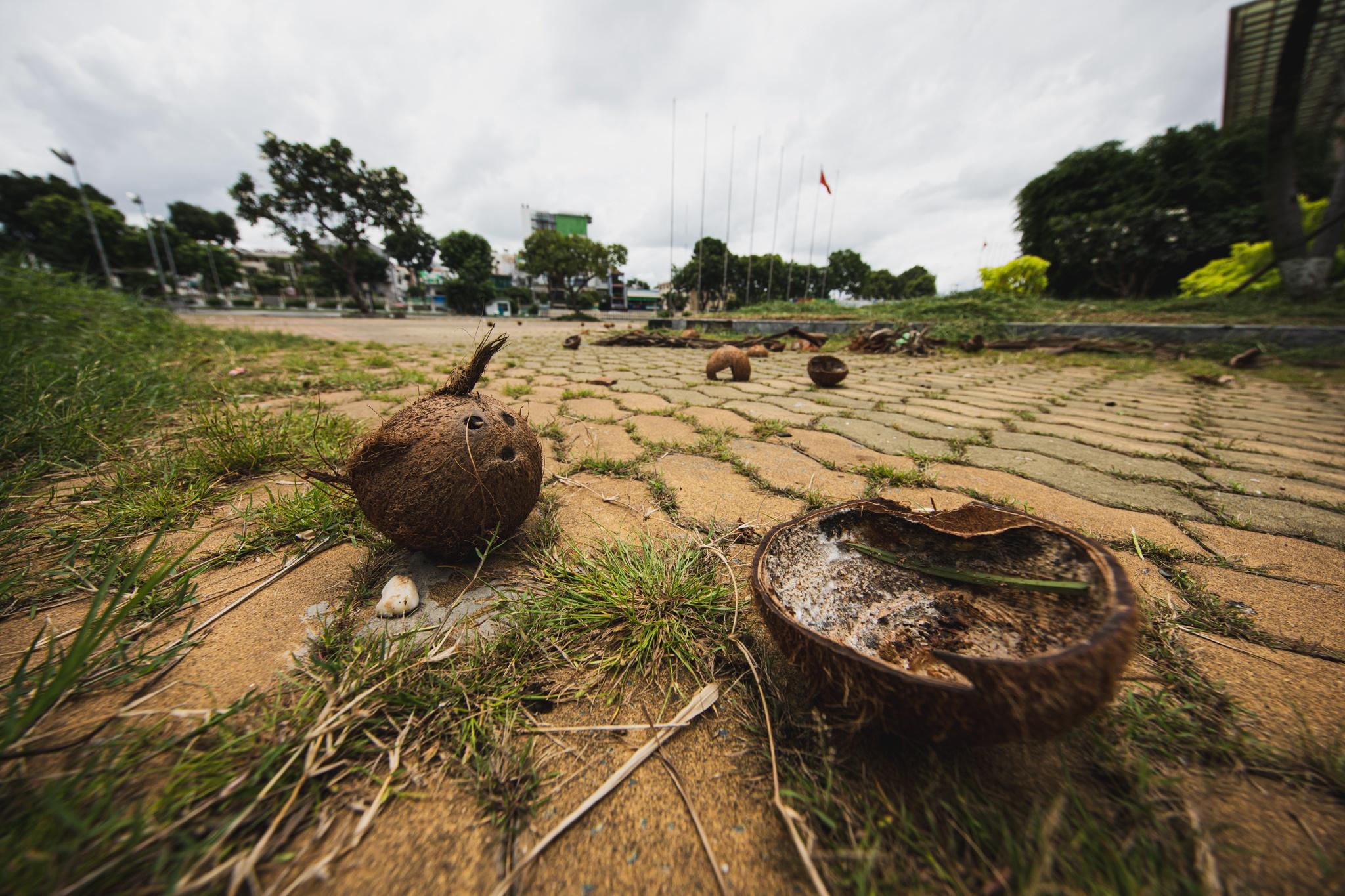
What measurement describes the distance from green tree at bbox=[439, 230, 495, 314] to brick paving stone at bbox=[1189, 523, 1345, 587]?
40914 millimetres

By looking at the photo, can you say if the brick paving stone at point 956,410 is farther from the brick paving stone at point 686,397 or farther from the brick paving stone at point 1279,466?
the brick paving stone at point 686,397

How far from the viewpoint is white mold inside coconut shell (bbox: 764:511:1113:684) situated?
84 centimetres

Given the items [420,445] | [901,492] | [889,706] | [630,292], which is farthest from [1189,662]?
[630,292]

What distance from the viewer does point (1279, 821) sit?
617 mm

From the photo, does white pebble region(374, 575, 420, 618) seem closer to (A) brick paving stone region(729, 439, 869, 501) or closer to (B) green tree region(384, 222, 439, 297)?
(A) brick paving stone region(729, 439, 869, 501)

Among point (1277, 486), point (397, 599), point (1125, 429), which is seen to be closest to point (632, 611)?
point (397, 599)

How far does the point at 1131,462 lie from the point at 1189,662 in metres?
1.67

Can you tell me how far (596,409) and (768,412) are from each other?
1176 mm

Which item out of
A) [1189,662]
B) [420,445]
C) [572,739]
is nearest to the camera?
[572,739]

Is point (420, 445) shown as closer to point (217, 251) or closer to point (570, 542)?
point (570, 542)

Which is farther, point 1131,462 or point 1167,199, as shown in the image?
point 1167,199

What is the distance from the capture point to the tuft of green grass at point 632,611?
0.95 metres

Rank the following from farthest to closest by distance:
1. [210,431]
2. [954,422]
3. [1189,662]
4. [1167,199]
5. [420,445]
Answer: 1. [1167,199]
2. [954,422]
3. [210,431]
4. [420,445]
5. [1189,662]

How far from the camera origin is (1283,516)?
1561 millimetres
